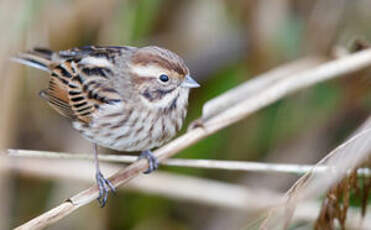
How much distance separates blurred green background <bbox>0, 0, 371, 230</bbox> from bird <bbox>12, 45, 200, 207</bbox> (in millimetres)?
972

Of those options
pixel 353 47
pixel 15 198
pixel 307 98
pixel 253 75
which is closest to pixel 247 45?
pixel 253 75

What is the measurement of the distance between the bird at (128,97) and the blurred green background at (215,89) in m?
0.97

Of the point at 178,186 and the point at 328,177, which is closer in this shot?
the point at 328,177

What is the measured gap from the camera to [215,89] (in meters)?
4.62

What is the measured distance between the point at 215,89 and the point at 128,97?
1609mm

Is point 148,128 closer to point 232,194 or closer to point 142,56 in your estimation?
point 142,56

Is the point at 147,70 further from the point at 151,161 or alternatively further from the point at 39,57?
the point at 39,57

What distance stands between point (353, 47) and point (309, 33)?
86 centimetres

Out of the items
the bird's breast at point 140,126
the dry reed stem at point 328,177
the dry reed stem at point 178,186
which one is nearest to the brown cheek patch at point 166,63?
the bird's breast at point 140,126

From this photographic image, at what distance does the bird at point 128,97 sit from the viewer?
290 centimetres

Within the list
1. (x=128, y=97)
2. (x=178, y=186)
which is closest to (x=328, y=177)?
(x=128, y=97)

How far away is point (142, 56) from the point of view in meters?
2.91

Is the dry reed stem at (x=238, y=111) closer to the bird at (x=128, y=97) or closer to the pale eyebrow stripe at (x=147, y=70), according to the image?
the bird at (x=128, y=97)

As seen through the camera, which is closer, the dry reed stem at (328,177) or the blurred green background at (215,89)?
the dry reed stem at (328,177)
